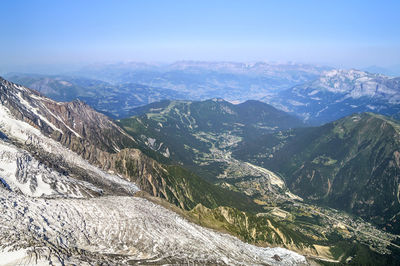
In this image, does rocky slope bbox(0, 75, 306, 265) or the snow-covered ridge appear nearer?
rocky slope bbox(0, 75, 306, 265)

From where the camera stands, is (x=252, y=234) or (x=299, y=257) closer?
(x=299, y=257)

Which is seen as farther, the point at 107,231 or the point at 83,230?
the point at 107,231

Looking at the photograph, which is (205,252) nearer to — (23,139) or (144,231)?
(144,231)

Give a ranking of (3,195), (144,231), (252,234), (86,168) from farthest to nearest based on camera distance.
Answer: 1. (252,234)
2. (86,168)
3. (144,231)
4. (3,195)

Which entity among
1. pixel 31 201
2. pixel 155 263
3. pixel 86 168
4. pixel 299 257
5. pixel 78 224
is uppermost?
pixel 31 201

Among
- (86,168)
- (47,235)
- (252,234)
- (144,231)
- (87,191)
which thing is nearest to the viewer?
(47,235)

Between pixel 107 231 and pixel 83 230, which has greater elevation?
pixel 83 230

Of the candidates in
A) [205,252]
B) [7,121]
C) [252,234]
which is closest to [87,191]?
[205,252]

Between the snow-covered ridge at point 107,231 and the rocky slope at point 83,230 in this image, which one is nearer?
the rocky slope at point 83,230

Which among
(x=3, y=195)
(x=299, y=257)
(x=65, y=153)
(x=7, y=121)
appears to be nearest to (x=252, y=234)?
(x=299, y=257)

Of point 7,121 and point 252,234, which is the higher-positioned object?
point 7,121
